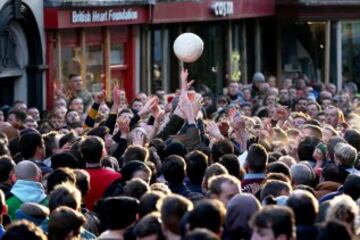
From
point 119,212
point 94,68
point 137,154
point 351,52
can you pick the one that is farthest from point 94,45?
point 119,212

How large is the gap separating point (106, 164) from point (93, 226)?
2.65m

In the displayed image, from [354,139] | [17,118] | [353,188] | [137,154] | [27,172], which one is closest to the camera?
[353,188]

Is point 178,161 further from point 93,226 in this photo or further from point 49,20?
point 49,20

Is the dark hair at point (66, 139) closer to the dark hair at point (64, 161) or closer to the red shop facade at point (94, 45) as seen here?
the dark hair at point (64, 161)

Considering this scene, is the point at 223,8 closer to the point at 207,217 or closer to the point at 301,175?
the point at 301,175

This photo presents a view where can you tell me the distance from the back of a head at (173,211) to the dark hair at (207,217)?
317mm

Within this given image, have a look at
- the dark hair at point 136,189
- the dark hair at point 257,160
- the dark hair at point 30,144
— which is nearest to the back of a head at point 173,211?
the dark hair at point 136,189

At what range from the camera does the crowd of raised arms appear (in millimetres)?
9945

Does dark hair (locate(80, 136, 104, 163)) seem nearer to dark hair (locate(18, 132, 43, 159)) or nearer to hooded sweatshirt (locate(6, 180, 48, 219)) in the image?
dark hair (locate(18, 132, 43, 159))

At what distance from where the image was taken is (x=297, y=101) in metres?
27.6

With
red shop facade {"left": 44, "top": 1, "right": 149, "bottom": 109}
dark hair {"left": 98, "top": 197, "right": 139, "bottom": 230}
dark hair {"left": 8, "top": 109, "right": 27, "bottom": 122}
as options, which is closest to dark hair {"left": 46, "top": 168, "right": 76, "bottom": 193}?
dark hair {"left": 98, "top": 197, "right": 139, "bottom": 230}

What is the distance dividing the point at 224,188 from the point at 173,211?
136cm

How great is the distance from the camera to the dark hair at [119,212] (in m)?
10.5

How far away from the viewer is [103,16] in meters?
28.7
